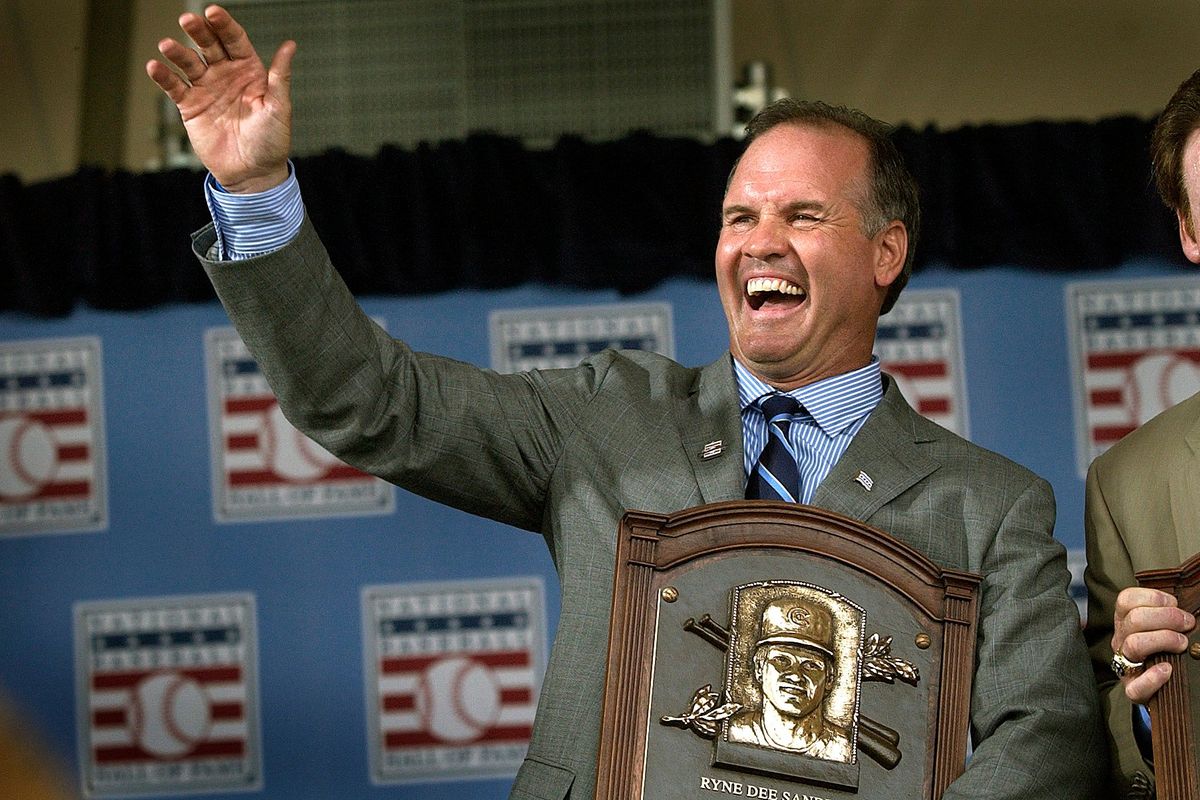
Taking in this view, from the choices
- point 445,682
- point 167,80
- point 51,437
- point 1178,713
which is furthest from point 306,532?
point 1178,713

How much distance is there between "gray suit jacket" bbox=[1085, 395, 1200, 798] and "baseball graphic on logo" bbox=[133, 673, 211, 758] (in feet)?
6.30

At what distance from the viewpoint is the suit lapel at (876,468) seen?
6.15 feet

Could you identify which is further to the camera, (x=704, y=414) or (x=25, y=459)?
(x=25, y=459)

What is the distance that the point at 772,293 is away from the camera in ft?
6.55

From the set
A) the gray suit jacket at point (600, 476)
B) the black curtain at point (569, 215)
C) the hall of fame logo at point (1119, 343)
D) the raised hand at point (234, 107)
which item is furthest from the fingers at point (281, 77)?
the hall of fame logo at point (1119, 343)

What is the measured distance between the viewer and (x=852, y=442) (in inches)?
76.2

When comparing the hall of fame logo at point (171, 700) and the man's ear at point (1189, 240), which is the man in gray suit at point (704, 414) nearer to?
the man's ear at point (1189, 240)

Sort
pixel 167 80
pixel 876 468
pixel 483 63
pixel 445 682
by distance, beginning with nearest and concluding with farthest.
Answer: pixel 167 80, pixel 876 468, pixel 445 682, pixel 483 63

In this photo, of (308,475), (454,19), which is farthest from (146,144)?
(308,475)

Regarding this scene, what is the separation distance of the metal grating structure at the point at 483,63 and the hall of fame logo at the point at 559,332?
0.49 metres

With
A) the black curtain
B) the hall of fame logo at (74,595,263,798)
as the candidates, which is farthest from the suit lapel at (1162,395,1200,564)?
the hall of fame logo at (74,595,263,798)

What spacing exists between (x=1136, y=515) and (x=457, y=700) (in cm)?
161

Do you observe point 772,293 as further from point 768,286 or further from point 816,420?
point 816,420

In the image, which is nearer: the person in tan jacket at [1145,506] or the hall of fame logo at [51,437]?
the person in tan jacket at [1145,506]
